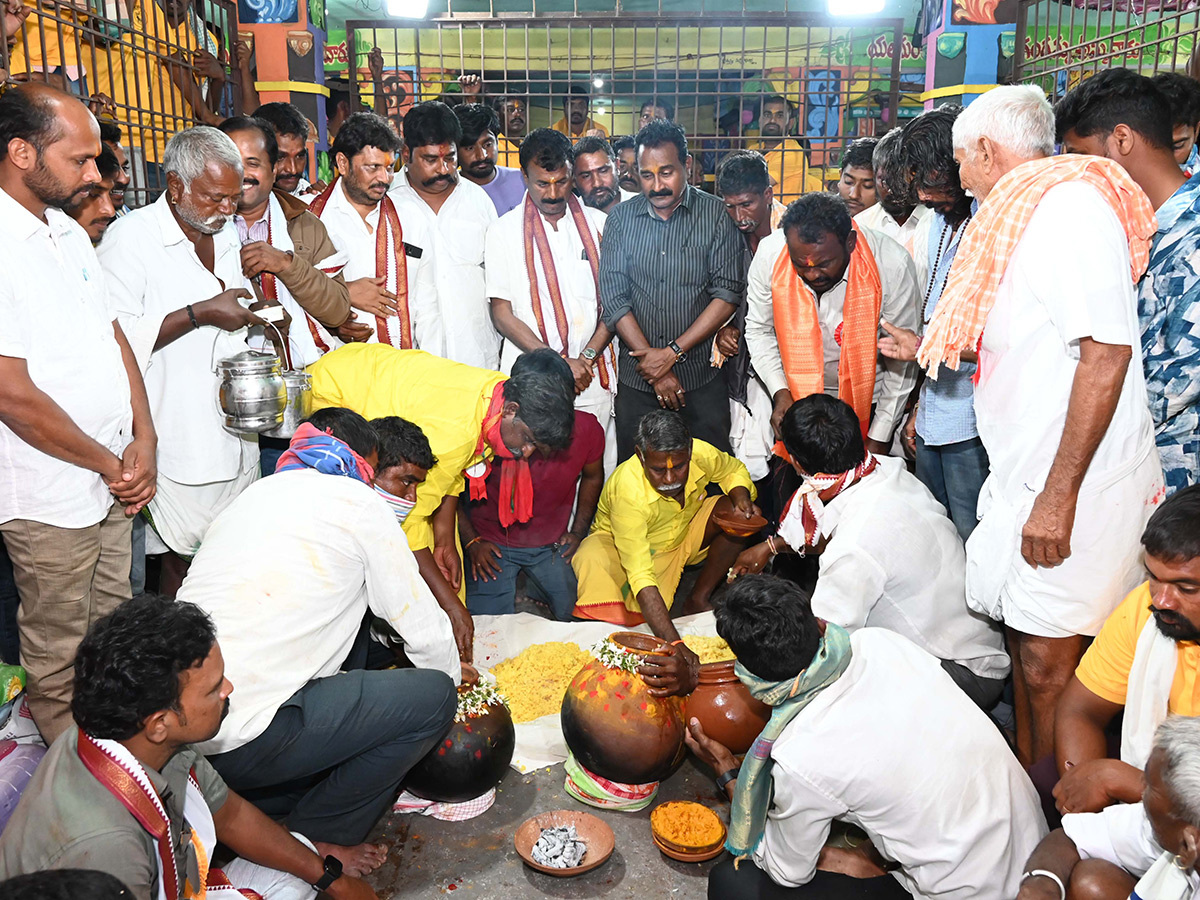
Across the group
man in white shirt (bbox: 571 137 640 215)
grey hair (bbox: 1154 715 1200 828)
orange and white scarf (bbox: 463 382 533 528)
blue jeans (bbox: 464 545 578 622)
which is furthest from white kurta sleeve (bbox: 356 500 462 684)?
man in white shirt (bbox: 571 137 640 215)

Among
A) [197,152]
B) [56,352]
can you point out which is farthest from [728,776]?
[197,152]

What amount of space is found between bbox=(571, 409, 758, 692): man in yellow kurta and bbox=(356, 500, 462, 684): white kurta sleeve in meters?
1.23

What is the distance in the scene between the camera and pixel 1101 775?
2260 millimetres

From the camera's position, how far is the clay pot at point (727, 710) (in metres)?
3.06

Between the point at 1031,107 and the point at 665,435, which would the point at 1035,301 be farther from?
the point at 665,435

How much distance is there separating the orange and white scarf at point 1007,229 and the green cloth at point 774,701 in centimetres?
105

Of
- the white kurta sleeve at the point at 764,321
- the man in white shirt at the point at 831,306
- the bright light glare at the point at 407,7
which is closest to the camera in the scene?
the man in white shirt at the point at 831,306

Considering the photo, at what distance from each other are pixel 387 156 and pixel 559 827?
3048 millimetres

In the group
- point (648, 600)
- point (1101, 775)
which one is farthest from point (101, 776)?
point (648, 600)

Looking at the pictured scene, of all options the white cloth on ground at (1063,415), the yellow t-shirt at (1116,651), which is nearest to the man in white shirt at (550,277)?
the white cloth on ground at (1063,415)

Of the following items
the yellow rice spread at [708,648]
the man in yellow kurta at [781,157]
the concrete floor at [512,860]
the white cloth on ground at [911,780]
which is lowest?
the concrete floor at [512,860]

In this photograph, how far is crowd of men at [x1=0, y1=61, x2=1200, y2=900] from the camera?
221cm

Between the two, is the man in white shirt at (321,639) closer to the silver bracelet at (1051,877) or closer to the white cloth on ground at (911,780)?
the white cloth on ground at (911,780)

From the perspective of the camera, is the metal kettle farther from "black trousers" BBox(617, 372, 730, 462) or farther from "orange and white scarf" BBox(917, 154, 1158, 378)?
"orange and white scarf" BBox(917, 154, 1158, 378)
